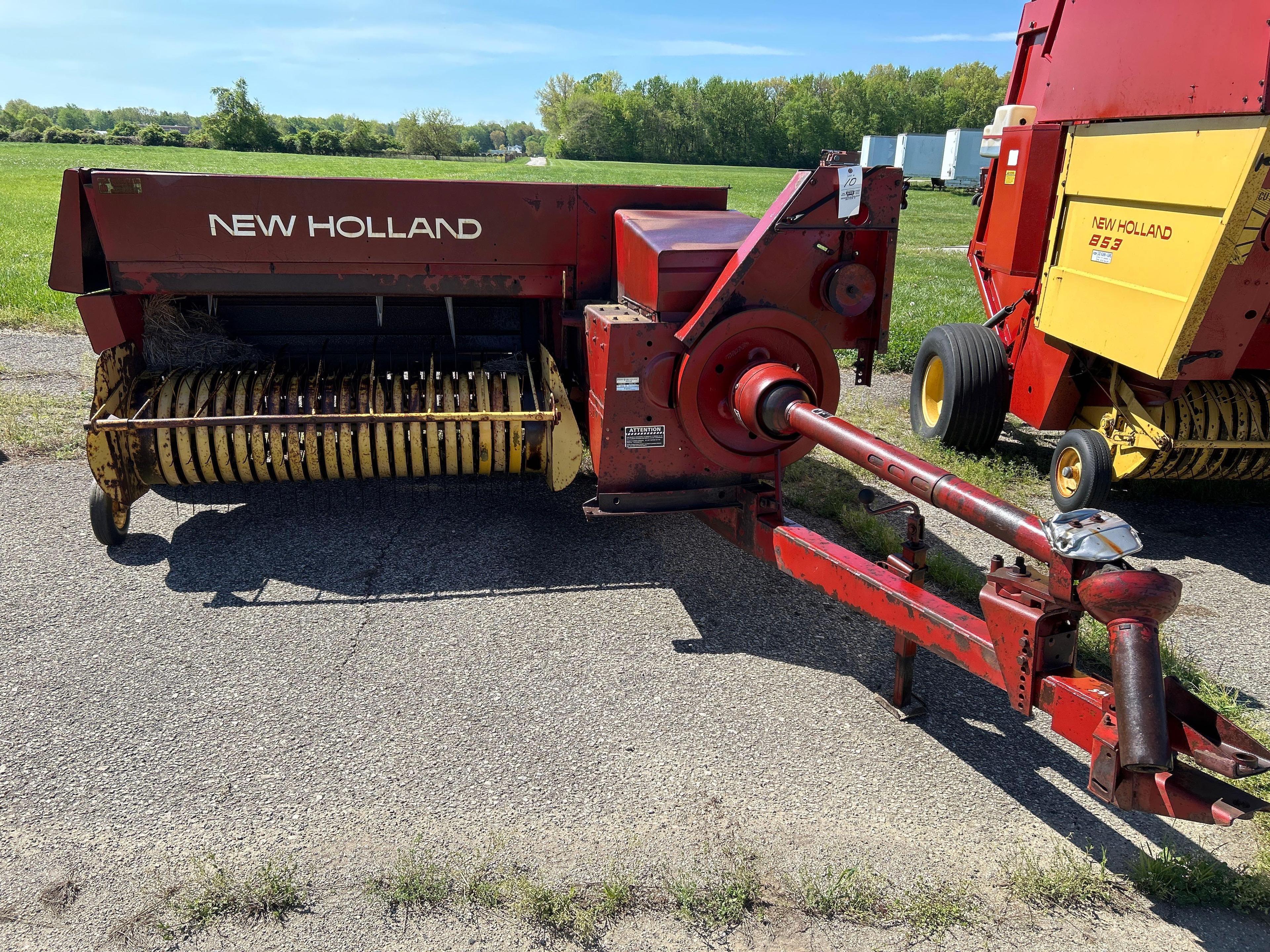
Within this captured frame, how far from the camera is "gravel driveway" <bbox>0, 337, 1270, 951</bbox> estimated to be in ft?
9.30

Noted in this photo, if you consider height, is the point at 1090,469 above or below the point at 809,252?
below

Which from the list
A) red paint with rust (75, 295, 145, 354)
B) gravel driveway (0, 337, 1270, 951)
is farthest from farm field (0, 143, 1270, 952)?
red paint with rust (75, 295, 145, 354)

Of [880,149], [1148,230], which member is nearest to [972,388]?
[1148,230]

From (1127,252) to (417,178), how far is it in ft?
23.5

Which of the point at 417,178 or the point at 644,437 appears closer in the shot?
the point at 644,437

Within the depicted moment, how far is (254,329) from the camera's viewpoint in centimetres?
566

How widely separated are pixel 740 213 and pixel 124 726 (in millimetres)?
4087

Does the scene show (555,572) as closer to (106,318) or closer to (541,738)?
(541,738)

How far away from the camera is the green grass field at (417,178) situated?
10.9 meters

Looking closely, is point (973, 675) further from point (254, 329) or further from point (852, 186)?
point (254, 329)

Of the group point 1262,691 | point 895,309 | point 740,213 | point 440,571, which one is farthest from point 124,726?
point 895,309

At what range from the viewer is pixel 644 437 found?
165 inches

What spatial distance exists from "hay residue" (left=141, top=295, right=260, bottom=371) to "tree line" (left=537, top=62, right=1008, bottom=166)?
85.5m

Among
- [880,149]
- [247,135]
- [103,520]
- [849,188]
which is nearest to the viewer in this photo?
[849,188]
